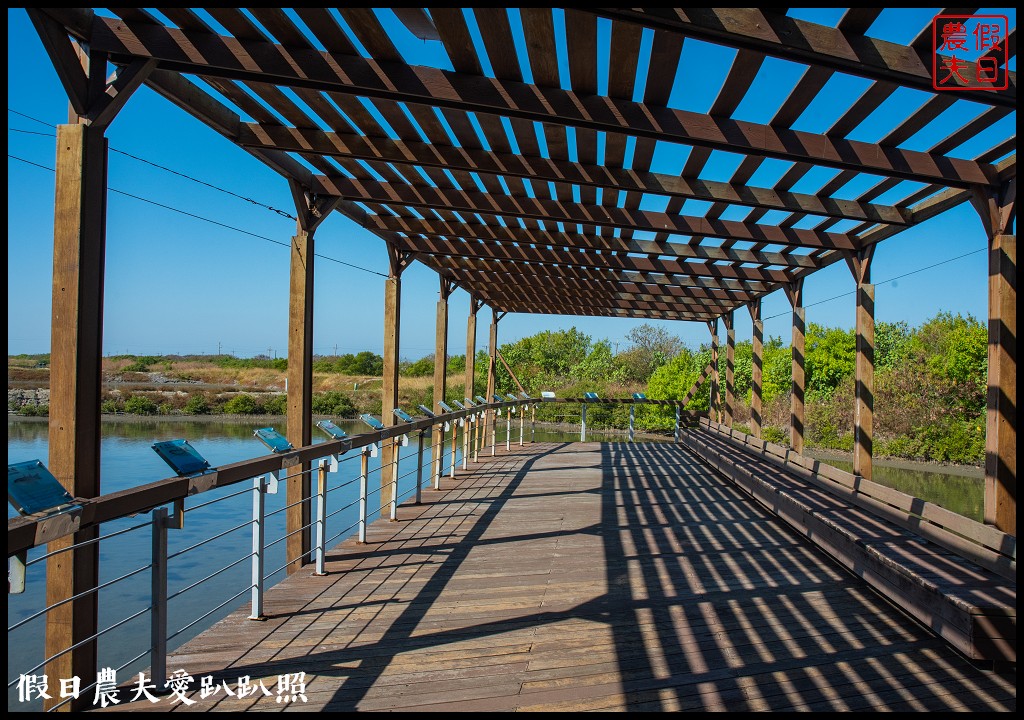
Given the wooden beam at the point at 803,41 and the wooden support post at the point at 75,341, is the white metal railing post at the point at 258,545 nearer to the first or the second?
the wooden support post at the point at 75,341

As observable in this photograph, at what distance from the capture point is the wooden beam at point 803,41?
2.49 meters

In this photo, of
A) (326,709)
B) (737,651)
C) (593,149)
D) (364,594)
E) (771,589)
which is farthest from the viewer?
(593,149)

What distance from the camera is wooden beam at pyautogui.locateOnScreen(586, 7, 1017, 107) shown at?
98.2 inches

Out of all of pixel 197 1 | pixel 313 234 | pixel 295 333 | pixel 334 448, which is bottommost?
pixel 334 448

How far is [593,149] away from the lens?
4102 mm

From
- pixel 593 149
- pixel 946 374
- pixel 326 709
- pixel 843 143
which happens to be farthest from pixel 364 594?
pixel 946 374

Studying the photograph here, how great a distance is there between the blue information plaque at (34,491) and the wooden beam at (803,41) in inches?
91.3

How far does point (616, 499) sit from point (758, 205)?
3181mm

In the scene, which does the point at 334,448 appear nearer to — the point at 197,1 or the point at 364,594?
the point at 364,594

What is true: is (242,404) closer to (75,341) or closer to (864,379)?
(864,379)

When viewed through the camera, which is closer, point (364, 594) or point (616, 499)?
point (364, 594)

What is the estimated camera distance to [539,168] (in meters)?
4.36

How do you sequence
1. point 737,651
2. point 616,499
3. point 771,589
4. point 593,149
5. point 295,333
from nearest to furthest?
point 737,651
point 771,589
point 593,149
point 295,333
point 616,499

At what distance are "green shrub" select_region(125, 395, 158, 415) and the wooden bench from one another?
14.1 metres
